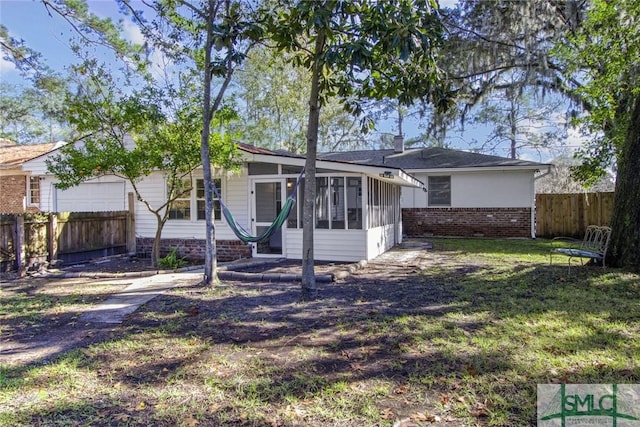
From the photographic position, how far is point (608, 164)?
32.5 ft

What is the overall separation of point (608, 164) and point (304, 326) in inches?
382

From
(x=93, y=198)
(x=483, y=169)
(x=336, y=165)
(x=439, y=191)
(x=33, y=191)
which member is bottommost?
(x=93, y=198)

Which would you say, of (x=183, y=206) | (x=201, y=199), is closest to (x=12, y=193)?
(x=183, y=206)

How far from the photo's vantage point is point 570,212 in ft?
45.3

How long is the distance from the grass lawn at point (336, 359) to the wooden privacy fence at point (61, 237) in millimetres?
2928

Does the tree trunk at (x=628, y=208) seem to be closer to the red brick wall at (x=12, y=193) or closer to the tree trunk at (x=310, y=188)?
the tree trunk at (x=310, y=188)

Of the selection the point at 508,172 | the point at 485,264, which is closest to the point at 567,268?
the point at 485,264

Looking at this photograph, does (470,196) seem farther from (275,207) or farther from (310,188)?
(310,188)

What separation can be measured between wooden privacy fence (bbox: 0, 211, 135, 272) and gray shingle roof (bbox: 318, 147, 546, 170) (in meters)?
6.74

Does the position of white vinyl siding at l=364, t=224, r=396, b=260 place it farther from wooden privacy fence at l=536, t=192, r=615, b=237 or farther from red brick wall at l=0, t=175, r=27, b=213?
red brick wall at l=0, t=175, r=27, b=213

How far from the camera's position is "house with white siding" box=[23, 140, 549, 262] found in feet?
28.7

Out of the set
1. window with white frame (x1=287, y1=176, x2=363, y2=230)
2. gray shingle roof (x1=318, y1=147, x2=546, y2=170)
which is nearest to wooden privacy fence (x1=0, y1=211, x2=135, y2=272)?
window with white frame (x1=287, y1=176, x2=363, y2=230)

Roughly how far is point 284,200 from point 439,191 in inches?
318

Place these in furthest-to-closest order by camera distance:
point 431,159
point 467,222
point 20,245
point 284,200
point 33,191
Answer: point 431,159 → point 467,222 → point 33,191 → point 284,200 → point 20,245
